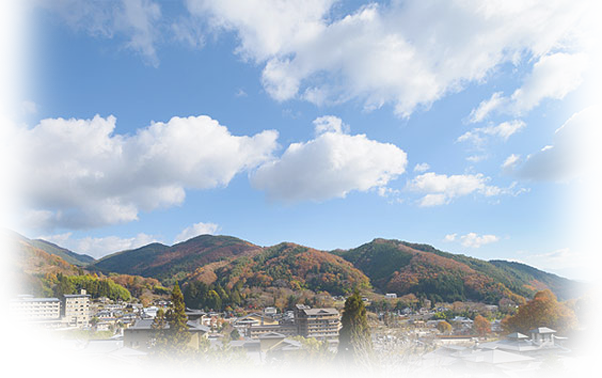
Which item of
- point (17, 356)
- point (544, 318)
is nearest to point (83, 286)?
point (17, 356)

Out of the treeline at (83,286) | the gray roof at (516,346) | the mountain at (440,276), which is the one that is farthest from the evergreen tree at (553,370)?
the mountain at (440,276)

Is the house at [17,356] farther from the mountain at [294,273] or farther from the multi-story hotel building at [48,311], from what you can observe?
the mountain at [294,273]

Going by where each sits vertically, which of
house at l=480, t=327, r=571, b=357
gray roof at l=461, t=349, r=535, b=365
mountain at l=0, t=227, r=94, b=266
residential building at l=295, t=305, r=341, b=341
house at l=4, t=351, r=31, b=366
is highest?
mountain at l=0, t=227, r=94, b=266

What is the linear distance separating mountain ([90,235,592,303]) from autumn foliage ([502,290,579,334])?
32200 mm

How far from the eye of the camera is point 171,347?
8273 millimetres

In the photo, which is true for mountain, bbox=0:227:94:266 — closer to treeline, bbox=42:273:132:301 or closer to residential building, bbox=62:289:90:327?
treeline, bbox=42:273:132:301

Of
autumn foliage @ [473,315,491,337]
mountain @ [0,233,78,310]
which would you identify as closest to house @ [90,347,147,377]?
autumn foliage @ [473,315,491,337]

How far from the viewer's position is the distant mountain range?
63156mm

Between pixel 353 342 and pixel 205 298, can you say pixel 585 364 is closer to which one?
pixel 353 342

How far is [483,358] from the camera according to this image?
17641 mm

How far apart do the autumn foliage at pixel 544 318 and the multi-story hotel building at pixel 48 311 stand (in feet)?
129

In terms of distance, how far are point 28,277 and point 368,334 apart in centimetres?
4601

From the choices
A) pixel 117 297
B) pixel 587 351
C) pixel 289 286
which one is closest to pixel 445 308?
pixel 289 286

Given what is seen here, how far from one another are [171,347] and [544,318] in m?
27.8
